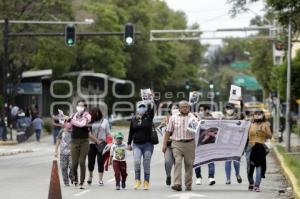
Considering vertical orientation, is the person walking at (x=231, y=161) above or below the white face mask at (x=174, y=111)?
below

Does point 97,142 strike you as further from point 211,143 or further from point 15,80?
point 15,80

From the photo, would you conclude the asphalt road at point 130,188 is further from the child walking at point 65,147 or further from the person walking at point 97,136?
the person walking at point 97,136

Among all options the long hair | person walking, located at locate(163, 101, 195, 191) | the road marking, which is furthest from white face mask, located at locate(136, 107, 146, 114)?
the road marking

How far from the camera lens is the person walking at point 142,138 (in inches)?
724

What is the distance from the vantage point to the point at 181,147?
58.8ft

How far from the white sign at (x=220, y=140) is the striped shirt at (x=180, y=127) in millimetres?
1651

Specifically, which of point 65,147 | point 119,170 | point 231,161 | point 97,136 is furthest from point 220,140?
point 65,147

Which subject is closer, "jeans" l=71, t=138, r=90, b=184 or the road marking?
→ the road marking

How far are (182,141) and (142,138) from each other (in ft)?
3.19

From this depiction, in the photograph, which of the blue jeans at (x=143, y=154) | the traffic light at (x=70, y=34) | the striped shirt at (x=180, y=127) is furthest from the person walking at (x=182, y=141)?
the traffic light at (x=70, y=34)

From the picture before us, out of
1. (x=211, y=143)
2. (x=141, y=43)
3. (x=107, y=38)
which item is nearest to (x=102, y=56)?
(x=107, y=38)

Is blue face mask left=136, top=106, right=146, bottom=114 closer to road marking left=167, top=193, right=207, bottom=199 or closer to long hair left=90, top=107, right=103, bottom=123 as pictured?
long hair left=90, top=107, right=103, bottom=123

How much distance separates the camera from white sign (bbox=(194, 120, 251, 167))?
64.2 ft

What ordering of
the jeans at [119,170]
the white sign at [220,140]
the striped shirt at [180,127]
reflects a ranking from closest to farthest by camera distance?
the striped shirt at [180,127], the jeans at [119,170], the white sign at [220,140]
